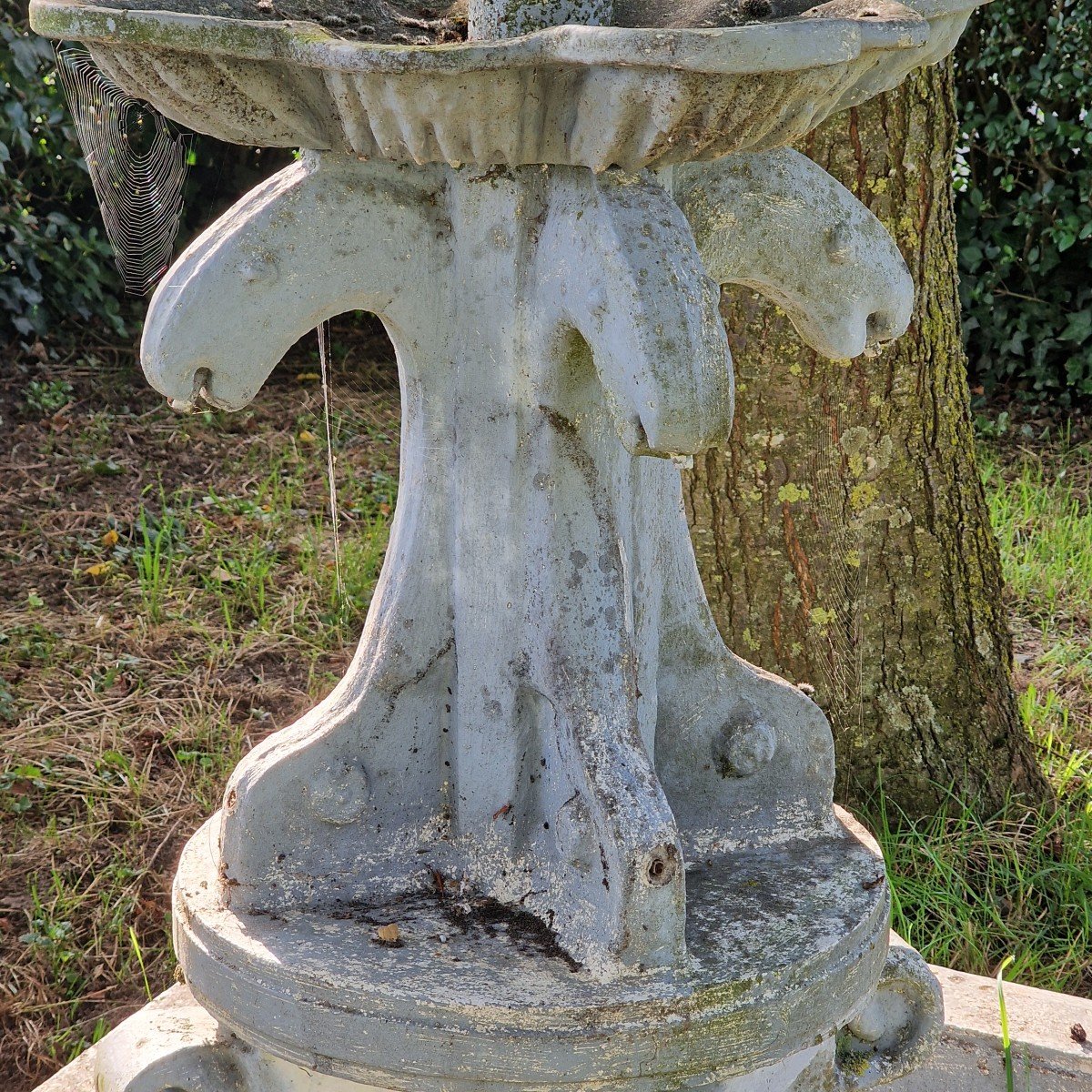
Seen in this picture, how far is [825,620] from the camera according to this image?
10.3 feet

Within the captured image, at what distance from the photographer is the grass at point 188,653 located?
3.00 meters

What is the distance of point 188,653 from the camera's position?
3.94 meters

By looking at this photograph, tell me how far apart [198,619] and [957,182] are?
3499mm

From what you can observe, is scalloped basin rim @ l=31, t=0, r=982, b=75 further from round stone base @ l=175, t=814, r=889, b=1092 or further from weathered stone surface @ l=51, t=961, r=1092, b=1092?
weathered stone surface @ l=51, t=961, r=1092, b=1092

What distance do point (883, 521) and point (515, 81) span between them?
1.88 meters

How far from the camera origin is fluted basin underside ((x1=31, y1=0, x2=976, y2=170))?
1.35m

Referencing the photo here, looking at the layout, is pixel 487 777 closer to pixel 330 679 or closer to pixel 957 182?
pixel 330 679

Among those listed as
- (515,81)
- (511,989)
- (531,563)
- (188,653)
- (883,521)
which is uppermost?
(515,81)

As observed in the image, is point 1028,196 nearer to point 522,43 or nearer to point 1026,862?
point 1026,862

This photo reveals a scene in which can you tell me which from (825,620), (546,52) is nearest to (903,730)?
(825,620)

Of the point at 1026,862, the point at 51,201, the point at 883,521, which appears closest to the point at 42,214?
the point at 51,201

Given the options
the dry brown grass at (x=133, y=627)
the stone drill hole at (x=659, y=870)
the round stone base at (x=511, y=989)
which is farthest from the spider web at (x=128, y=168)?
the stone drill hole at (x=659, y=870)

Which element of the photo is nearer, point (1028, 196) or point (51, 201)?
point (51, 201)

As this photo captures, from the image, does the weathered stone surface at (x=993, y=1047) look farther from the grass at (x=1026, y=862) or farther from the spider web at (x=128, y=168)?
the spider web at (x=128, y=168)
